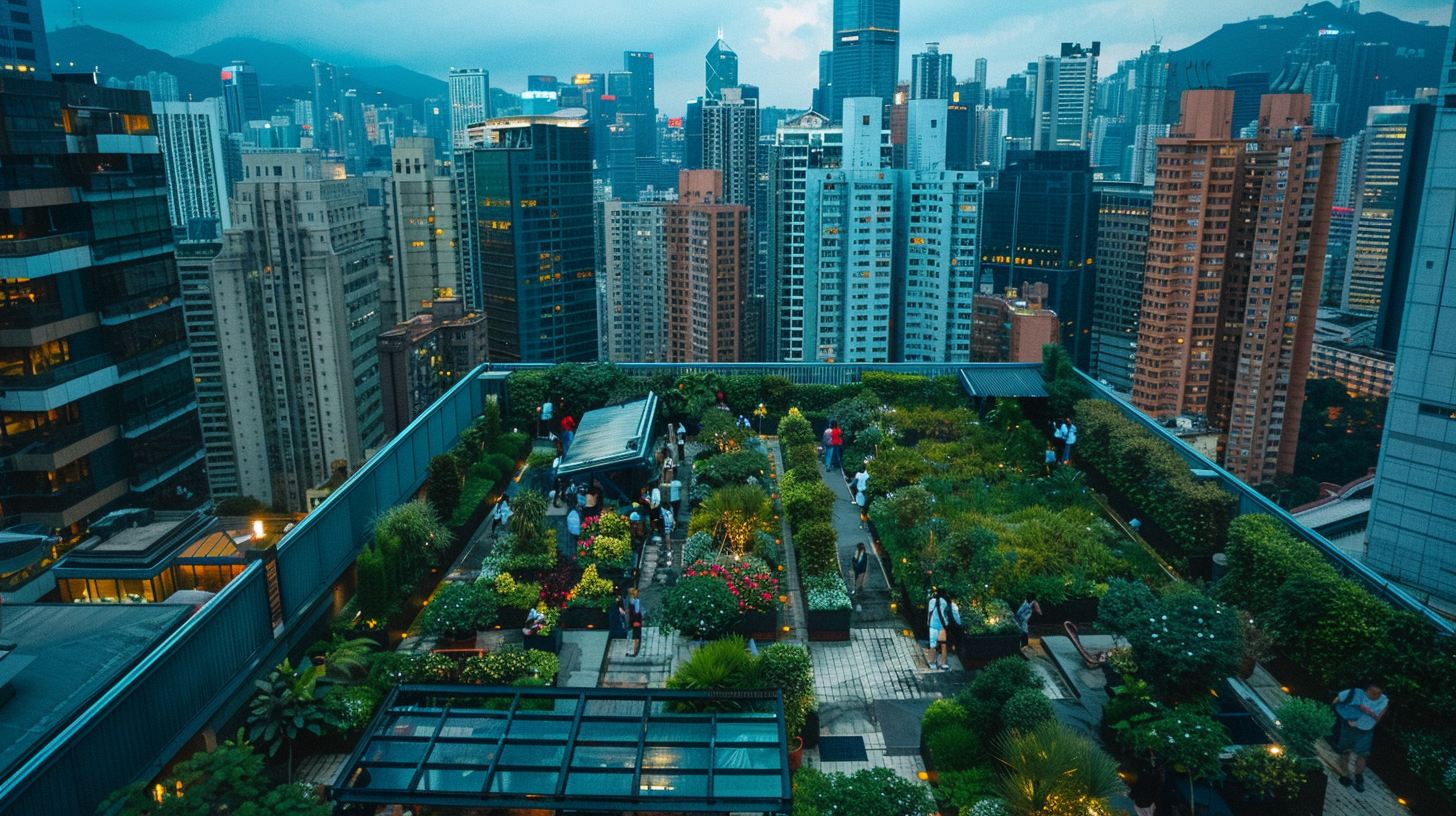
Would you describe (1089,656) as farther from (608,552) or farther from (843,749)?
(608,552)

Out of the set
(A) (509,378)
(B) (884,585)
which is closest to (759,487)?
(B) (884,585)

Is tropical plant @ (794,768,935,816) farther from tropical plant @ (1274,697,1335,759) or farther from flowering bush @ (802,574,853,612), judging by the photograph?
flowering bush @ (802,574,853,612)

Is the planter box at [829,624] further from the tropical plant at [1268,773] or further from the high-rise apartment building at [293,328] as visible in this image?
the high-rise apartment building at [293,328]

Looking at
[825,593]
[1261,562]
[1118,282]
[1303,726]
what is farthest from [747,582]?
[1118,282]

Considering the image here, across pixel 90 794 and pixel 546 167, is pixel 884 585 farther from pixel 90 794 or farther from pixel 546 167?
pixel 546 167

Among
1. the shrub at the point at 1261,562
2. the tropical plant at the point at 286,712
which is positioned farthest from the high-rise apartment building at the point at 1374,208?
the tropical plant at the point at 286,712

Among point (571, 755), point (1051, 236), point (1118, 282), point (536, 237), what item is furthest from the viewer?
point (1051, 236)

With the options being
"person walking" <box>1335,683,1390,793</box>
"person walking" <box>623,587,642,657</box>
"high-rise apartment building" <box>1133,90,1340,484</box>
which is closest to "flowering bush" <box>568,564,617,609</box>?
"person walking" <box>623,587,642,657</box>
